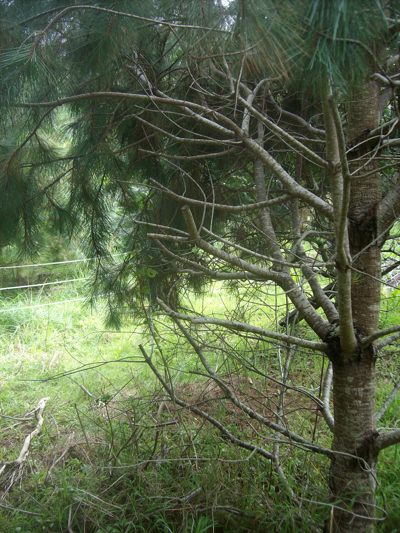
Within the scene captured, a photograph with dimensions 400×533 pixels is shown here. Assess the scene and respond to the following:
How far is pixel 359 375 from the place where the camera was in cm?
174

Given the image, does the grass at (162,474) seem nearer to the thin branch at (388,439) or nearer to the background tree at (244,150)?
the background tree at (244,150)

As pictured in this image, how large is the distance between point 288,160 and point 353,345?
148cm

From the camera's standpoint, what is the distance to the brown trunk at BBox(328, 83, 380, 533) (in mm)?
1750

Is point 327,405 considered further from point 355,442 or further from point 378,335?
point 378,335

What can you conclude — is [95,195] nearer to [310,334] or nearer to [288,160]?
[288,160]

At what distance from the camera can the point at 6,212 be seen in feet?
9.75

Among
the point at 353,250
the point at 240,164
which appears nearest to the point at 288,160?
the point at 240,164

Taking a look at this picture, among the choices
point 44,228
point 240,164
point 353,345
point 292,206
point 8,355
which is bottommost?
point 8,355

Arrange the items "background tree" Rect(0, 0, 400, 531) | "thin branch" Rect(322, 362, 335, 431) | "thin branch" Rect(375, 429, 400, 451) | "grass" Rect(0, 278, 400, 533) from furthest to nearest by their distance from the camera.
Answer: "grass" Rect(0, 278, 400, 533) < "thin branch" Rect(322, 362, 335, 431) < "thin branch" Rect(375, 429, 400, 451) < "background tree" Rect(0, 0, 400, 531)

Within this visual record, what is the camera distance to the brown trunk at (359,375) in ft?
5.74

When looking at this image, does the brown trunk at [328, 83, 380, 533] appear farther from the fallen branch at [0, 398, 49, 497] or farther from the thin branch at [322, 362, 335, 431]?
the fallen branch at [0, 398, 49, 497]

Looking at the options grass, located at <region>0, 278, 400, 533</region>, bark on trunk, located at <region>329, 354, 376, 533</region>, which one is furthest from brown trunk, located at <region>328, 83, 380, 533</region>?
grass, located at <region>0, 278, 400, 533</region>

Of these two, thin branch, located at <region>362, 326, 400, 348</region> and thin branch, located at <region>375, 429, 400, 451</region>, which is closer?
thin branch, located at <region>362, 326, 400, 348</region>

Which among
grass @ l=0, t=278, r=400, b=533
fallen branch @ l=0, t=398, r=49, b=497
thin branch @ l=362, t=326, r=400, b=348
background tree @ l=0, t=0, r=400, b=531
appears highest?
background tree @ l=0, t=0, r=400, b=531
